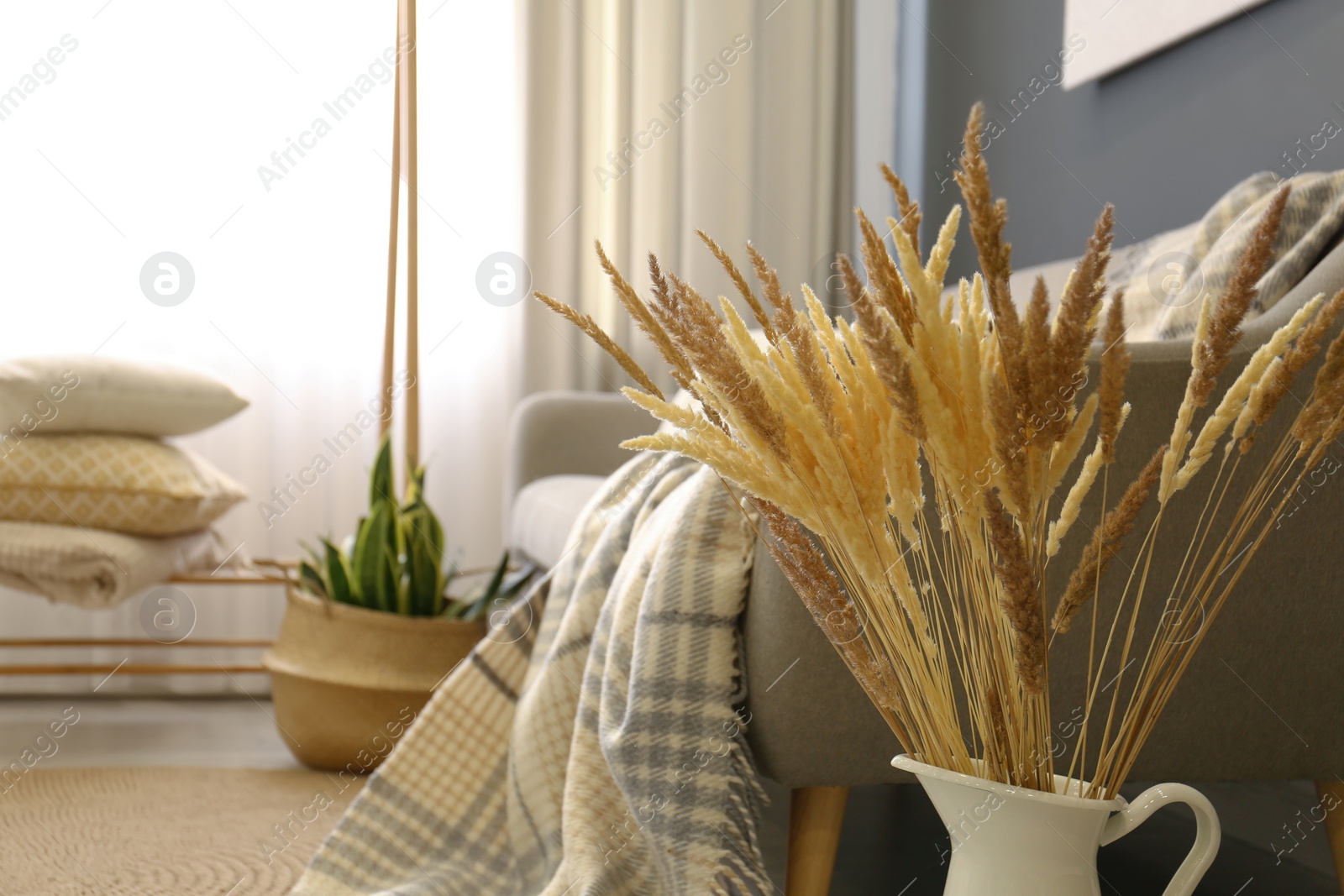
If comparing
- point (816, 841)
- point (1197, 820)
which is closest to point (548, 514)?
point (816, 841)

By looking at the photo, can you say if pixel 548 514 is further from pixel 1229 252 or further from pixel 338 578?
pixel 1229 252

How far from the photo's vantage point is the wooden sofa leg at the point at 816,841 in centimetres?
89

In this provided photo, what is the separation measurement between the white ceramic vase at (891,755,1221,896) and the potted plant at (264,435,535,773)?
128 cm

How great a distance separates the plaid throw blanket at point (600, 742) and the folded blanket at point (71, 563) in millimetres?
903

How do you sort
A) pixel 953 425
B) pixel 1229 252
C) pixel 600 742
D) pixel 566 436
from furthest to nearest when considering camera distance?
pixel 566 436
pixel 1229 252
pixel 600 742
pixel 953 425

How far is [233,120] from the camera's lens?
8.30 feet

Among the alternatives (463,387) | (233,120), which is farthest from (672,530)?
(233,120)

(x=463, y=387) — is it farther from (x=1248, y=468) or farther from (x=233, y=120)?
(x=1248, y=468)

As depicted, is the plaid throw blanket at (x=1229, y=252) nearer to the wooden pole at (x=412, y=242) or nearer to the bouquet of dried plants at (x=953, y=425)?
the bouquet of dried plants at (x=953, y=425)

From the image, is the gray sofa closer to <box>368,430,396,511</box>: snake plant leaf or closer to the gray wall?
the gray wall

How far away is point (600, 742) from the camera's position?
1.00 metres

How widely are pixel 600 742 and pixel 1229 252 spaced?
81cm

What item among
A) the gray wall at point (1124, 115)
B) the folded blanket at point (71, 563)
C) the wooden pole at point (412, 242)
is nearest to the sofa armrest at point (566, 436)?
the wooden pole at point (412, 242)

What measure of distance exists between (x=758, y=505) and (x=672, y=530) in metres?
0.51
